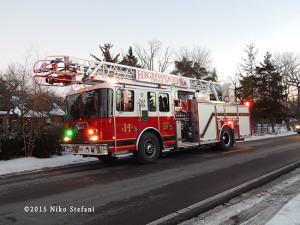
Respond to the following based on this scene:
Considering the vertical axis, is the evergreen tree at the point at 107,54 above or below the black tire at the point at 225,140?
above

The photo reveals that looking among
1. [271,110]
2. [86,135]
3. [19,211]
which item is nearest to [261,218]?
[19,211]

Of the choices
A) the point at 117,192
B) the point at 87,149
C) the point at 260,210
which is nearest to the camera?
the point at 260,210

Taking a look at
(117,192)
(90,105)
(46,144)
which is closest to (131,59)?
(46,144)

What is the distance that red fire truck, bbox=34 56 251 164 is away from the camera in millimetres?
6867

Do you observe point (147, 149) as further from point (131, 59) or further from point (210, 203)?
point (131, 59)

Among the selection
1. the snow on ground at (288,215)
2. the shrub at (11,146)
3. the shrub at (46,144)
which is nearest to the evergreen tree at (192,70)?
the shrub at (46,144)

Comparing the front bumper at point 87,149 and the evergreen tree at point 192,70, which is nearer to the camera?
the front bumper at point 87,149

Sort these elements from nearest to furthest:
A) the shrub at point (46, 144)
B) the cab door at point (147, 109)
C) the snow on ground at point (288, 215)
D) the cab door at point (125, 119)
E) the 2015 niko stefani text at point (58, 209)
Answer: the snow on ground at point (288, 215)
the 2015 niko stefani text at point (58, 209)
the cab door at point (125, 119)
the cab door at point (147, 109)
the shrub at point (46, 144)

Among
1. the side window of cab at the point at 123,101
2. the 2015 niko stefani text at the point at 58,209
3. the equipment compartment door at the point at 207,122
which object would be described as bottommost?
the 2015 niko stefani text at the point at 58,209

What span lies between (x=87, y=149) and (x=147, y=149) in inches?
78.5

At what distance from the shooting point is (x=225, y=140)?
1140 cm

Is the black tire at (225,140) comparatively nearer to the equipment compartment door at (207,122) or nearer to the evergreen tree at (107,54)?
the equipment compartment door at (207,122)

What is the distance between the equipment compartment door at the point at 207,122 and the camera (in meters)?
9.72

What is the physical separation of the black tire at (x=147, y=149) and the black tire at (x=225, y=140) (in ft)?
13.5
